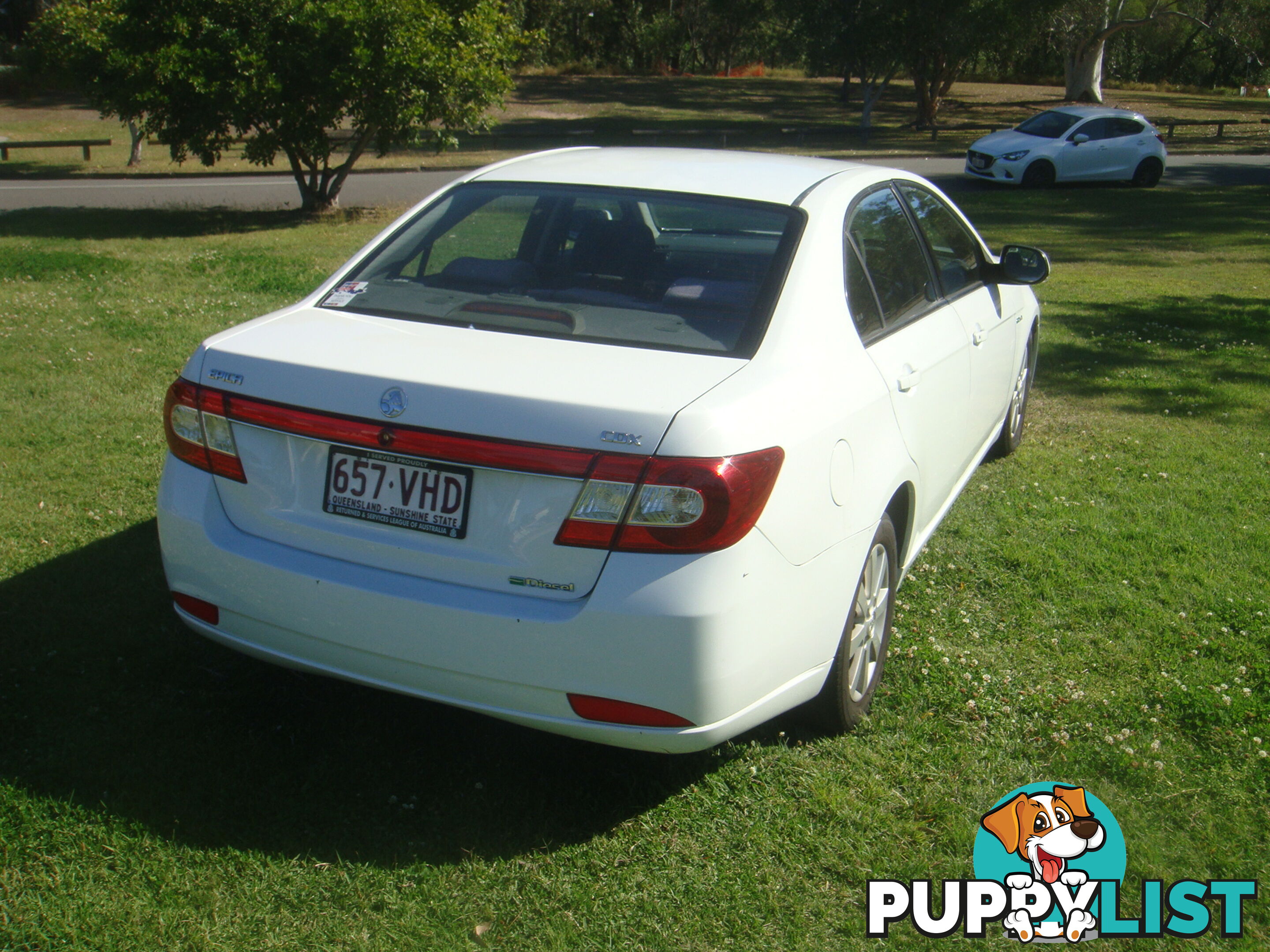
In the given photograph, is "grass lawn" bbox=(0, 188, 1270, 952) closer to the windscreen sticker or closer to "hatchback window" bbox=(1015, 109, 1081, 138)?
the windscreen sticker

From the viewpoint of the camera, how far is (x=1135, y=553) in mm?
4988

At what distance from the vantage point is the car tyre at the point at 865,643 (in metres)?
3.32

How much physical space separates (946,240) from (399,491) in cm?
301

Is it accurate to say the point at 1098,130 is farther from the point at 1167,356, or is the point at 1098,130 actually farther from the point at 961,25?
the point at 1167,356

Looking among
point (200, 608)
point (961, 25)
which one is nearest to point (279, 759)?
point (200, 608)

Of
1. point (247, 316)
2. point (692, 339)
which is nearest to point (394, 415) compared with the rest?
point (692, 339)

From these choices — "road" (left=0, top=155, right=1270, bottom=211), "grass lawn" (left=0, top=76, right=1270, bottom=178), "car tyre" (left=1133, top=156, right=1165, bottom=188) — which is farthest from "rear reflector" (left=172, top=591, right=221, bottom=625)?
"car tyre" (left=1133, top=156, right=1165, bottom=188)

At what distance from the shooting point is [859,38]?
32.9 metres

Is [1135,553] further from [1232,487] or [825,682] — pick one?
[825,682]

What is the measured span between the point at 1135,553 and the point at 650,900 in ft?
10.6

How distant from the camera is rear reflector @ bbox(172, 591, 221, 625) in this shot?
310cm

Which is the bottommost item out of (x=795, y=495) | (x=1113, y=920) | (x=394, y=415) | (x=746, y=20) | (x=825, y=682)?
(x=1113, y=920)

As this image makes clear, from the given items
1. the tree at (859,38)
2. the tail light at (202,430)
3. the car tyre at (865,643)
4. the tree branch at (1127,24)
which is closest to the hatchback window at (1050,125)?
the tree at (859,38)

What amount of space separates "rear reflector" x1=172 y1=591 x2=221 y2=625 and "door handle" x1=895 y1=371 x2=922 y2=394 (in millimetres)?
2213
